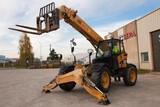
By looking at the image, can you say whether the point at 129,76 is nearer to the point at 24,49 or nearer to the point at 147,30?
the point at 147,30

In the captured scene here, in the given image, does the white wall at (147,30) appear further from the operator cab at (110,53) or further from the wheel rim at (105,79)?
the wheel rim at (105,79)

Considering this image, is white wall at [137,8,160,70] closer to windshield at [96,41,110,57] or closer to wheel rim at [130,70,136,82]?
wheel rim at [130,70,136,82]

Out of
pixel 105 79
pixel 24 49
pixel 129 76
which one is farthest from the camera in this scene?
pixel 24 49

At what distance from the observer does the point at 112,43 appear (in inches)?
575

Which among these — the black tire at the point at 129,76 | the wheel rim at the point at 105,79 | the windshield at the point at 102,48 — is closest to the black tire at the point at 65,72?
the windshield at the point at 102,48

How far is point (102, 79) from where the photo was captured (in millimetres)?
11883

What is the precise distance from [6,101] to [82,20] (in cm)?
549

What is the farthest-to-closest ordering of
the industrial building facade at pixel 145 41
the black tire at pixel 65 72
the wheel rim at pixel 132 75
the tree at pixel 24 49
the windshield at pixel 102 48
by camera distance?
the tree at pixel 24 49 < the industrial building facade at pixel 145 41 < the wheel rim at pixel 132 75 < the windshield at pixel 102 48 < the black tire at pixel 65 72

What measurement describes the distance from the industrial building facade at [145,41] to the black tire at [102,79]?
1374cm

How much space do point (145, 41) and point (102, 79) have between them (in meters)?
16.6

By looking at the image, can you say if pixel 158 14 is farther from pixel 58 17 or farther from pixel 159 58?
pixel 58 17

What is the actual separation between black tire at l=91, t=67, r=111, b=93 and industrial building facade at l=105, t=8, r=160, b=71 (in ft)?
45.1

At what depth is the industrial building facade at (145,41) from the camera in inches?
987

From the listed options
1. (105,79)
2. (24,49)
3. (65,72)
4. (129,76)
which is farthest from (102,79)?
(24,49)
